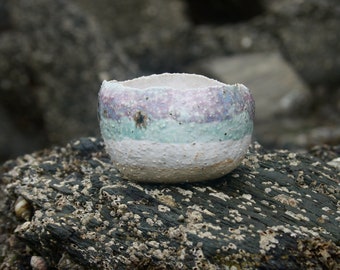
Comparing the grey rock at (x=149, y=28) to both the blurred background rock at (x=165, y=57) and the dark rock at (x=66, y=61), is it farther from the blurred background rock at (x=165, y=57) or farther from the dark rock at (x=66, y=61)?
the dark rock at (x=66, y=61)

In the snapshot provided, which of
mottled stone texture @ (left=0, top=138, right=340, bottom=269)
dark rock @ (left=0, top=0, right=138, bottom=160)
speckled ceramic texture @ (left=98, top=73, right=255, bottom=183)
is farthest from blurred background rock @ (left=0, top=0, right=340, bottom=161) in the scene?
speckled ceramic texture @ (left=98, top=73, right=255, bottom=183)

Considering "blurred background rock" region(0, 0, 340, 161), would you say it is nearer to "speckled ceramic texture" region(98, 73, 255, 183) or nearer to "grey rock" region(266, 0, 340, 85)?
"grey rock" region(266, 0, 340, 85)

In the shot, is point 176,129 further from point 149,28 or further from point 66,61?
point 149,28

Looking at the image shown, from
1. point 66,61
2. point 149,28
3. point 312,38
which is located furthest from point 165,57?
point 66,61

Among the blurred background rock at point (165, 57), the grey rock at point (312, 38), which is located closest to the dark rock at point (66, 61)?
the blurred background rock at point (165, 57)

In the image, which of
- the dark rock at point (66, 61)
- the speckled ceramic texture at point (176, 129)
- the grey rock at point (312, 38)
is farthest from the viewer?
the grey rock at point (312, 38)
